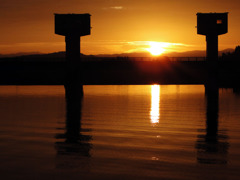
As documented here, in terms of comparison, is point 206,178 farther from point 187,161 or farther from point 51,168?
point 51,168

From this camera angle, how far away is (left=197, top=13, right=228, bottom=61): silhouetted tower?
70750 mm

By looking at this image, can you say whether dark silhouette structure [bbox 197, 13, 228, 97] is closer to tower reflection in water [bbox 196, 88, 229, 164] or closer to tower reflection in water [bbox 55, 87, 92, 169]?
tower reflection in water [bbox 196, 88, 229, 164]

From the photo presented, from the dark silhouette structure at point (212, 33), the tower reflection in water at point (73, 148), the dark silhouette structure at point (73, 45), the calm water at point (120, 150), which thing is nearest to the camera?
the calm water at point (120, 150)

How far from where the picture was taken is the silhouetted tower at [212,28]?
70.8m

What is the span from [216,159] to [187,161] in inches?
43.1

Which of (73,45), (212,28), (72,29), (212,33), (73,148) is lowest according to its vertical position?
(73,148)

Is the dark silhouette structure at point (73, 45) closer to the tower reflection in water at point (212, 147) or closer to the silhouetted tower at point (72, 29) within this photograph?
the silhouetted tower at point (72, 29)

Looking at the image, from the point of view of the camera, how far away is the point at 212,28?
71625 millimetres

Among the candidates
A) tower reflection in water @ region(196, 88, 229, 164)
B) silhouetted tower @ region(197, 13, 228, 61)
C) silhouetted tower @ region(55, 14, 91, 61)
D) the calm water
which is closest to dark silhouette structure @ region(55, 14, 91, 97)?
silhouetted tower @ region(55, 14, 91, 61)

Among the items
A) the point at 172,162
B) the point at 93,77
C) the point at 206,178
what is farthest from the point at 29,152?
the point at 93,77

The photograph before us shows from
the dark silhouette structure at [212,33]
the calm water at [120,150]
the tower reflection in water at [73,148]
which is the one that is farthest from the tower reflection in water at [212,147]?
the dark silhouette structure at [212,33]

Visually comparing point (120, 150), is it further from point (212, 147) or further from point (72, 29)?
point (72, 29)

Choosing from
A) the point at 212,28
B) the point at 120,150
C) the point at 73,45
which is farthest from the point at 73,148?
the point at 212,28

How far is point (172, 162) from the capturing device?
12.1 metres
